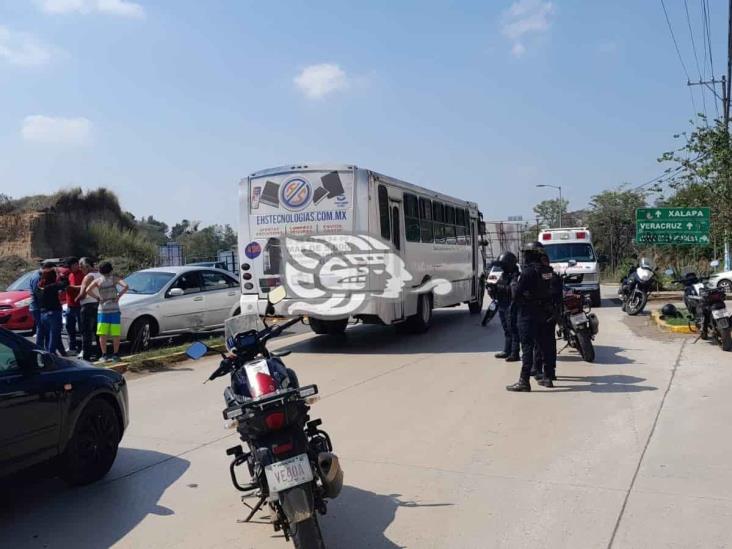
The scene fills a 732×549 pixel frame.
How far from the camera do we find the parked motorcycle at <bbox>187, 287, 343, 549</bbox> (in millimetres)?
3775

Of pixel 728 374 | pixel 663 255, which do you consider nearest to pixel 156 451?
pixel 728 374

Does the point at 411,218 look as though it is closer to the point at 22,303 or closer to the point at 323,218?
the point at 323,218

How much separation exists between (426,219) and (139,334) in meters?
6.16

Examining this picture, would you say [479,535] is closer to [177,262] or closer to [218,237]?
[177,262]

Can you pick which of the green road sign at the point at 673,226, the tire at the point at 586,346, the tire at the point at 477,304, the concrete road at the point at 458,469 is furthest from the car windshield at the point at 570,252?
the concrete road at the point at 458,469

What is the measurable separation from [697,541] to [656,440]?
217 cm

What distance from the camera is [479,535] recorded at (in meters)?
4.23

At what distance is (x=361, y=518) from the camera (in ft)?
15.0

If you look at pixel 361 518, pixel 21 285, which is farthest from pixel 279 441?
pixel 21 285

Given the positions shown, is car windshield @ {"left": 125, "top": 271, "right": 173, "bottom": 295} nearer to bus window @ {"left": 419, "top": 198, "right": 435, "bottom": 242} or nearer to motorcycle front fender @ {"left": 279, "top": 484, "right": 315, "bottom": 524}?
bus window @ {"left": 419, "top": 198, "right": 435, "bottom": 242}

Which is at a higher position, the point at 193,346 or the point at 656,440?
the point at 193,346

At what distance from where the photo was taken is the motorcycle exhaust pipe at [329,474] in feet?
13.4

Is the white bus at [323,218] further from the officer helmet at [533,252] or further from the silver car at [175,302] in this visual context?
the officer helmet at [533,252]

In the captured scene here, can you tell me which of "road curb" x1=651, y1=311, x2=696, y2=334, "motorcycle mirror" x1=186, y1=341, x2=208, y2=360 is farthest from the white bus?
"motorcycle mirror" x1=186, y1=341, x2=208, y2=360
